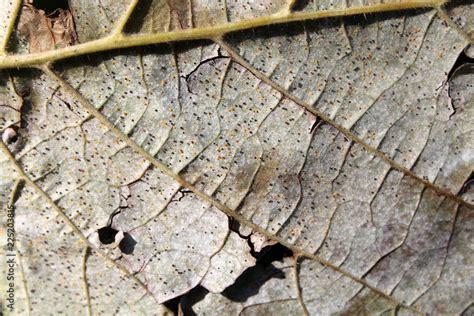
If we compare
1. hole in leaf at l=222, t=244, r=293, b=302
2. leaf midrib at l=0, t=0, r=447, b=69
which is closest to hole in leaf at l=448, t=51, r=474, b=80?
leaf midrib at l=0, t=0, r=447, b=69

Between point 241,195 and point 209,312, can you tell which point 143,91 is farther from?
point 209,312

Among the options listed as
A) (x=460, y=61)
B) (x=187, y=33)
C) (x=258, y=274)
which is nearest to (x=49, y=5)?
(x=187, y=33)

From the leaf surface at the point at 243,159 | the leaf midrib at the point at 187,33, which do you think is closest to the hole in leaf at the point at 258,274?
the leaf surface at the point at 243,159

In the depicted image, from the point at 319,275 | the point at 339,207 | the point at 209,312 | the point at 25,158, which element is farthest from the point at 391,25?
the point at 25,158

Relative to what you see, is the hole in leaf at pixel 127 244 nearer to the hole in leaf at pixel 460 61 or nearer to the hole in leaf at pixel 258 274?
the hole in leaf at pixel 258 274

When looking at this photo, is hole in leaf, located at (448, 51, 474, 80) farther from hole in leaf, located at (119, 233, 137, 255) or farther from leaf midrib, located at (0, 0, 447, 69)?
hole in leaf, located at (119, 233, 137, 255)
